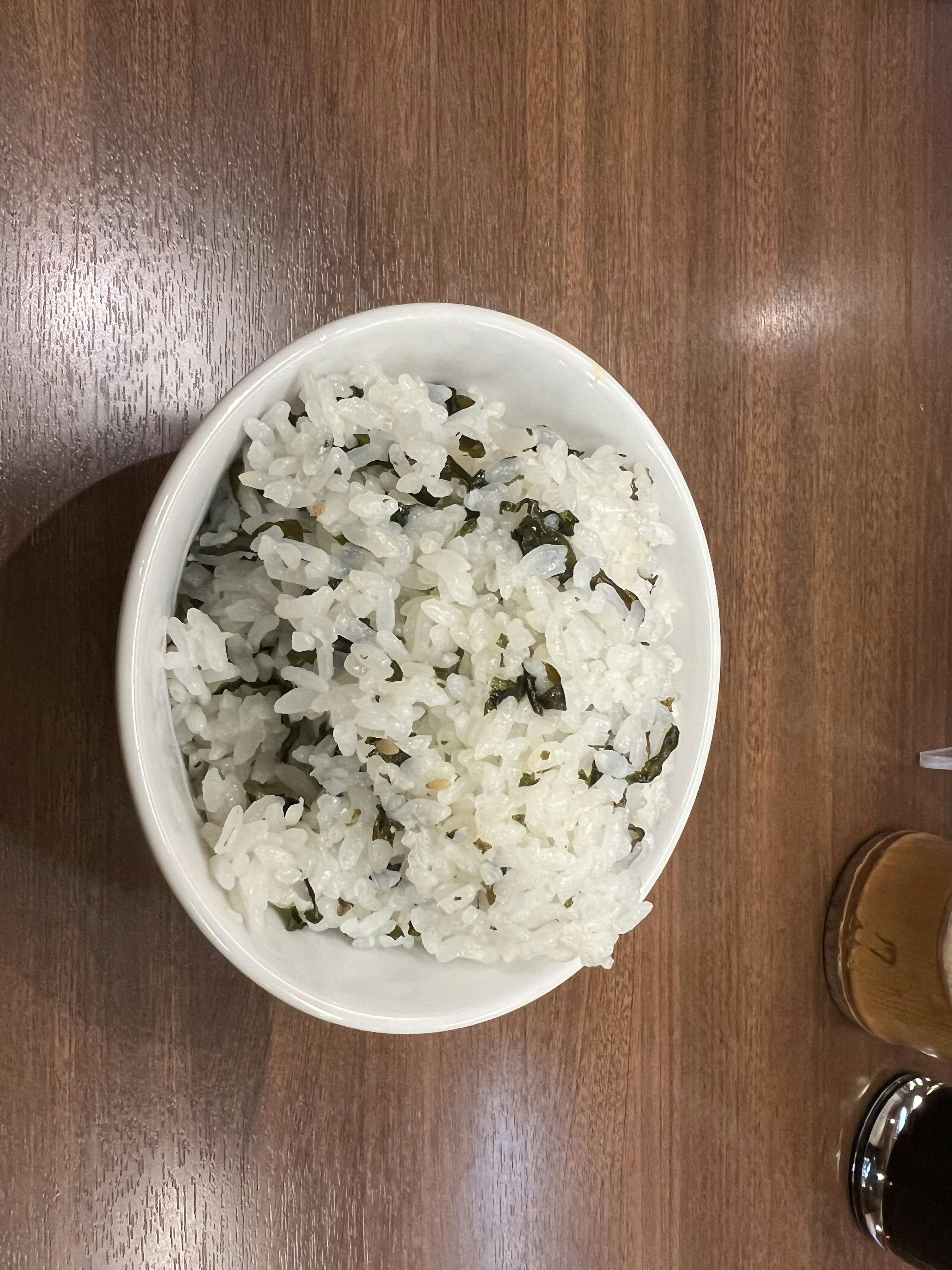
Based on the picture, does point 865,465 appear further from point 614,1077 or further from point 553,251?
point 614,1077

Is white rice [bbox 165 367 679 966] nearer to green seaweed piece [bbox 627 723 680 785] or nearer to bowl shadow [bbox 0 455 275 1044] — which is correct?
green seaweed piece [bbox 627 723 680 785]

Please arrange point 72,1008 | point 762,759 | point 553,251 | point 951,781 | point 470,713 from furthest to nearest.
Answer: point 951,781 < point 762,759 < point 553,251 < point 72,1008 < point 470,713

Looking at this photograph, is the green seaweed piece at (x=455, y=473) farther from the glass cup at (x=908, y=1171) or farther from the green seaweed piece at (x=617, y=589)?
the glass cup at (x=908, y=1171)

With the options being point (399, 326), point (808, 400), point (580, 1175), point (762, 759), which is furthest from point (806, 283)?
point (580, 1175)

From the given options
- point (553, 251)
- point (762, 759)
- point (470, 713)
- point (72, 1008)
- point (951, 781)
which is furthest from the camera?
point (951, 781)

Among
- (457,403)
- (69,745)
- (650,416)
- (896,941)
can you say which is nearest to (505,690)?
(457,403)

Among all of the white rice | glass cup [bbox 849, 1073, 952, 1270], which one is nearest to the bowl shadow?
the white rice

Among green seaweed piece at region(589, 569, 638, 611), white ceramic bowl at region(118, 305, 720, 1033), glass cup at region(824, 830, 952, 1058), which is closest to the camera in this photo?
white ceramic bowl at region(118, 305, 720, 1033)
